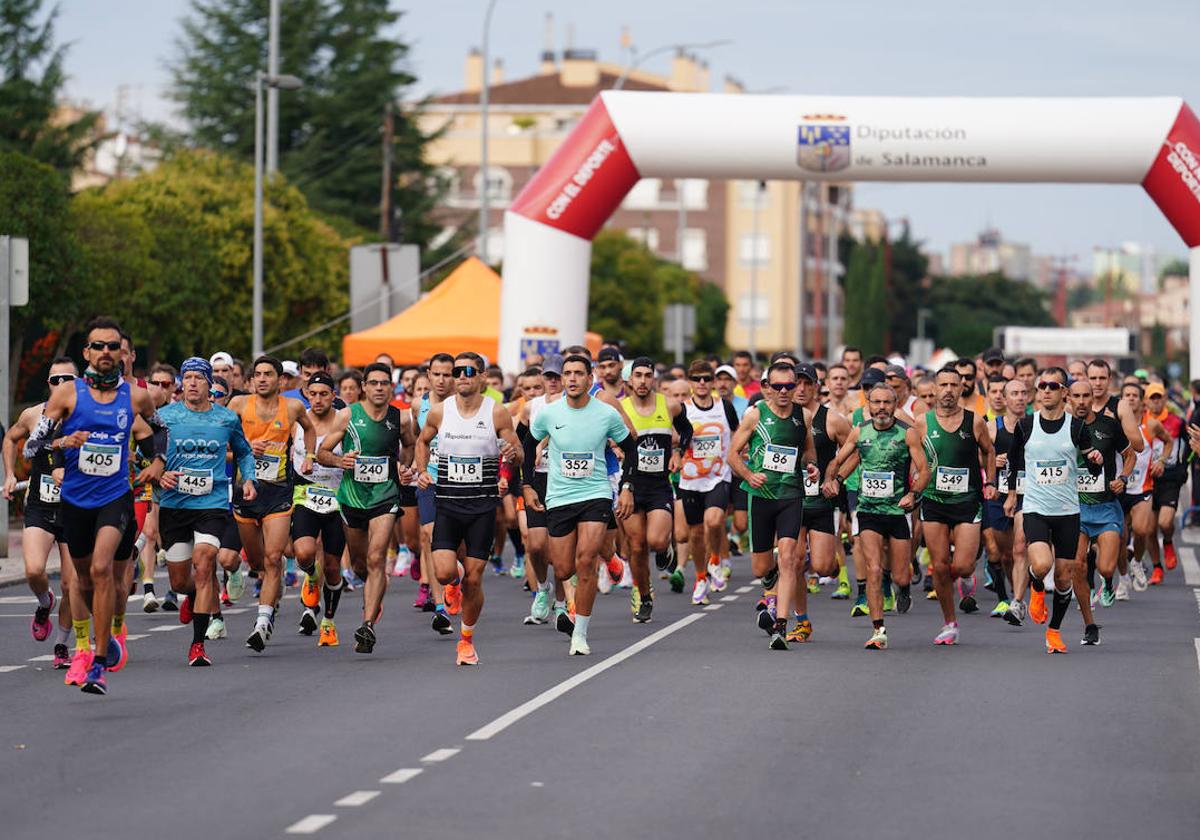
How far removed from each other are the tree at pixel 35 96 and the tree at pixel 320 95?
1549cm

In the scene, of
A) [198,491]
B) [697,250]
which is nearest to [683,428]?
[198,491]

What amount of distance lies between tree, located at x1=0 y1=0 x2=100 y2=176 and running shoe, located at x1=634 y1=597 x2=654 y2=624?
102ft

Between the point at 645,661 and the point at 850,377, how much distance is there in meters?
7.20

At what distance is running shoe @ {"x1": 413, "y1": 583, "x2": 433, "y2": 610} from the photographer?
18109 millimetres

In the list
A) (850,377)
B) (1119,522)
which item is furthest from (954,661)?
(850,377)

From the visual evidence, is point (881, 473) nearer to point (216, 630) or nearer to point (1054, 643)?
point (1054, 643)

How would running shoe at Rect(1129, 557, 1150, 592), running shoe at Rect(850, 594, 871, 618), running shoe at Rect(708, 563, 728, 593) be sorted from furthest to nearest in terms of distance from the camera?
running shoe at Rect(1129, 557, 1150, 592)
running shoe at Rect(708, 563, 728, 593)
running shoe at Rect(850, 594, 871, 618)

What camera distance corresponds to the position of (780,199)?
396 ft

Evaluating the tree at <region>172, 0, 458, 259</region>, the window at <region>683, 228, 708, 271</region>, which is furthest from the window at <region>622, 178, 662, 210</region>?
the tree at <region>172, 0, 458, 259</region>

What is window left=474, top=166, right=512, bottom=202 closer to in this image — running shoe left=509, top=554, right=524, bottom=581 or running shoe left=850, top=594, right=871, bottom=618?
running shoe left=509, top=554, right=524, bottom=581

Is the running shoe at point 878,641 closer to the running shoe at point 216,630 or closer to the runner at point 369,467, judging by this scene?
the runner at point 369,467

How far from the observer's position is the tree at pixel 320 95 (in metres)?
63.7

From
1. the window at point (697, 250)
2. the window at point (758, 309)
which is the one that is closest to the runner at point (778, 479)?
the window at point (697, 250)

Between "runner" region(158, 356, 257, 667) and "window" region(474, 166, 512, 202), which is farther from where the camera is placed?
"window" region(474, 166, 512, 202)
